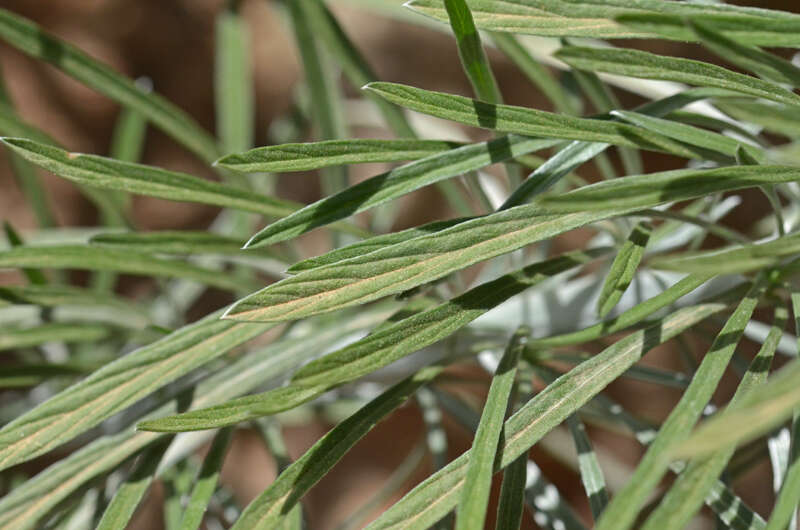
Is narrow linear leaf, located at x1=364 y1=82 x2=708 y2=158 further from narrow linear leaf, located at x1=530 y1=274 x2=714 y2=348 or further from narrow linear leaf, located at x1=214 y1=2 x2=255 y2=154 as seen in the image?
narrow linear leaf, located at x1=214 y1=2 x2=255 y2=154

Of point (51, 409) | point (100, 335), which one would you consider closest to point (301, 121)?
point (100, 335)

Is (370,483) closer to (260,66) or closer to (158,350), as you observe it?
(260,66)

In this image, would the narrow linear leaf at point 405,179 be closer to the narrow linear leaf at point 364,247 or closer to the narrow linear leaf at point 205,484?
the narrow linear leaf at point 364,247

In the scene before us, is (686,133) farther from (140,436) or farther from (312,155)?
(140,436)

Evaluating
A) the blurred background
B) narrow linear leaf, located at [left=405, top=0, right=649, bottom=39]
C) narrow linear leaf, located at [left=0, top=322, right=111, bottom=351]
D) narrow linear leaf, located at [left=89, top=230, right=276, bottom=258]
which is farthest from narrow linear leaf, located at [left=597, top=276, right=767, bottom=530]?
the blurred background

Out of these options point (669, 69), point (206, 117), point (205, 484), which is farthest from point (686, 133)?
point (206, 117)

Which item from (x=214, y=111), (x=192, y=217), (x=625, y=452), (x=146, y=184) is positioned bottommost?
(x=625, y=452)

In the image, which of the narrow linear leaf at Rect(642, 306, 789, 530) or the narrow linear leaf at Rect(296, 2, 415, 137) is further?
the narrow linear leaf at Rect(296, 2, 415, 137)
